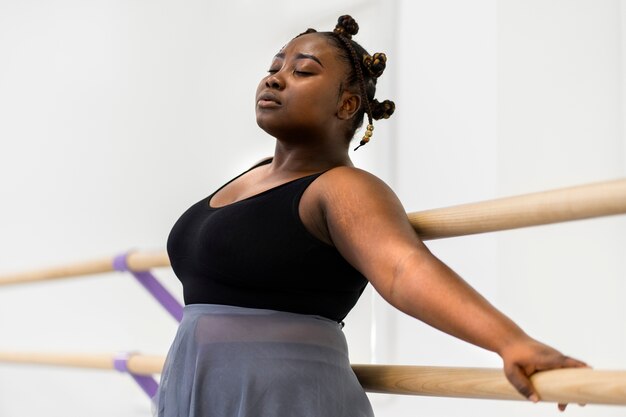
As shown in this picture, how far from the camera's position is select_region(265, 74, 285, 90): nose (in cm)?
118

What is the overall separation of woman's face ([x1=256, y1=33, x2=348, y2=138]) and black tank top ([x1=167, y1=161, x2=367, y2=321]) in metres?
0.10

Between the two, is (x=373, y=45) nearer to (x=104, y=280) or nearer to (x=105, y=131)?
(x=105, y=131)

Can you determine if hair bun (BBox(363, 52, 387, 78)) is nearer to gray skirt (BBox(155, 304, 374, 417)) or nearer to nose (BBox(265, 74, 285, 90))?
nose (BBox(265, 74, 285, 90))

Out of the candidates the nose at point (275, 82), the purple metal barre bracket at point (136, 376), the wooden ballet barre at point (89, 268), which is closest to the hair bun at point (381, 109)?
the nose at point (275, 82)

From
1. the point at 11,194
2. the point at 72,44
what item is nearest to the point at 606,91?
the point at 72,44

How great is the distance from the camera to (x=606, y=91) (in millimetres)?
2164

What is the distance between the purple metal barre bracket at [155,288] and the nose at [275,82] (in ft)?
2.04

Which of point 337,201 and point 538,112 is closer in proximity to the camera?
point 337,201

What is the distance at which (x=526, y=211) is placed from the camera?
0.96 m

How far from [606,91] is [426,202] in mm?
505

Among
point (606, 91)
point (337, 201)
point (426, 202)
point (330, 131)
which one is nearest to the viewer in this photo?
point (337, 201)

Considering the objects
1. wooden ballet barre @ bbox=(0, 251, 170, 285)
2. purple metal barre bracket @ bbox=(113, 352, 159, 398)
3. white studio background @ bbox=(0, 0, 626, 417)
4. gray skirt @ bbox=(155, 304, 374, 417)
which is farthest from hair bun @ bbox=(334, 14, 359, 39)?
white studio background @ bbox=(0, 0, 626, 417)

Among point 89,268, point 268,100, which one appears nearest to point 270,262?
point 268,100

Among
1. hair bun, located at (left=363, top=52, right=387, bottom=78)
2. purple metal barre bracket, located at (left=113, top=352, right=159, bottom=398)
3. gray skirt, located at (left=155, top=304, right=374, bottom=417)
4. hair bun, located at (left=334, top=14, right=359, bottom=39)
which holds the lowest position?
purple metal barre bracket, located at (left=113, top=352, right=159, bottom=398)
